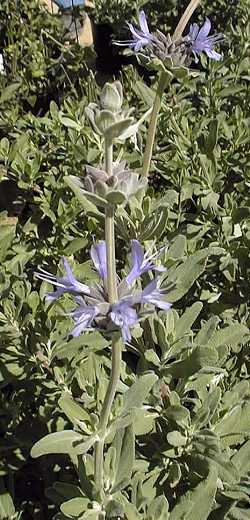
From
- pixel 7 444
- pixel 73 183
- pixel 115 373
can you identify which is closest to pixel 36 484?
pixel 7 444

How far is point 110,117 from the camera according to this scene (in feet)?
3.47

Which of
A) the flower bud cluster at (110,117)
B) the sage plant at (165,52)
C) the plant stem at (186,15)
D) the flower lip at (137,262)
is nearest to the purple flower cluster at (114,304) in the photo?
the flower lip at (137,262)

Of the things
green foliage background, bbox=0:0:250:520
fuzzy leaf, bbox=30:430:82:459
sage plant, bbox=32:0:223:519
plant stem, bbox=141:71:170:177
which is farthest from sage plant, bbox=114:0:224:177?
fuzzy leaf, bbox=30:430:82:459

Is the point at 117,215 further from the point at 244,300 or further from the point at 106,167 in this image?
the point at 244,300

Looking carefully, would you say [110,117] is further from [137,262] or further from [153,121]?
[153,121]

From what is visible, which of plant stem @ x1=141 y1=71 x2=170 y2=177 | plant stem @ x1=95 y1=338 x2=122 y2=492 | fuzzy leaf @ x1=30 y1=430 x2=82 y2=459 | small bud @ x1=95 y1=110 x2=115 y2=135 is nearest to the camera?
small bud @ x1=95 y1=110 x2=115 y2=135

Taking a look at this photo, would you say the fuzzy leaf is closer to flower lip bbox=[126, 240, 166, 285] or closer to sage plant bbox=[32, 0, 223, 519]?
sage plant bbox=[32, 0, 223, 519]

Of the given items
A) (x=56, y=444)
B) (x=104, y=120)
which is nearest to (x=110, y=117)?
(x=104, y=120)

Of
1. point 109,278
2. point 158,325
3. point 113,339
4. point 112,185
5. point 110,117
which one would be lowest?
point 158,325

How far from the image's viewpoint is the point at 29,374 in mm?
1910

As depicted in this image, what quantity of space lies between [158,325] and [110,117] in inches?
28.2

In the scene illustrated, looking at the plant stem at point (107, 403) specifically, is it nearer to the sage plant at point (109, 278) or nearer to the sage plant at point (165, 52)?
the sage plant at point (109, 278)

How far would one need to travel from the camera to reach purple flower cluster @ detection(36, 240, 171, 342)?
1.14 m

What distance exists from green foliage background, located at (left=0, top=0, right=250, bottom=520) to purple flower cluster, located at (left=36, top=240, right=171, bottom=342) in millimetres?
193
